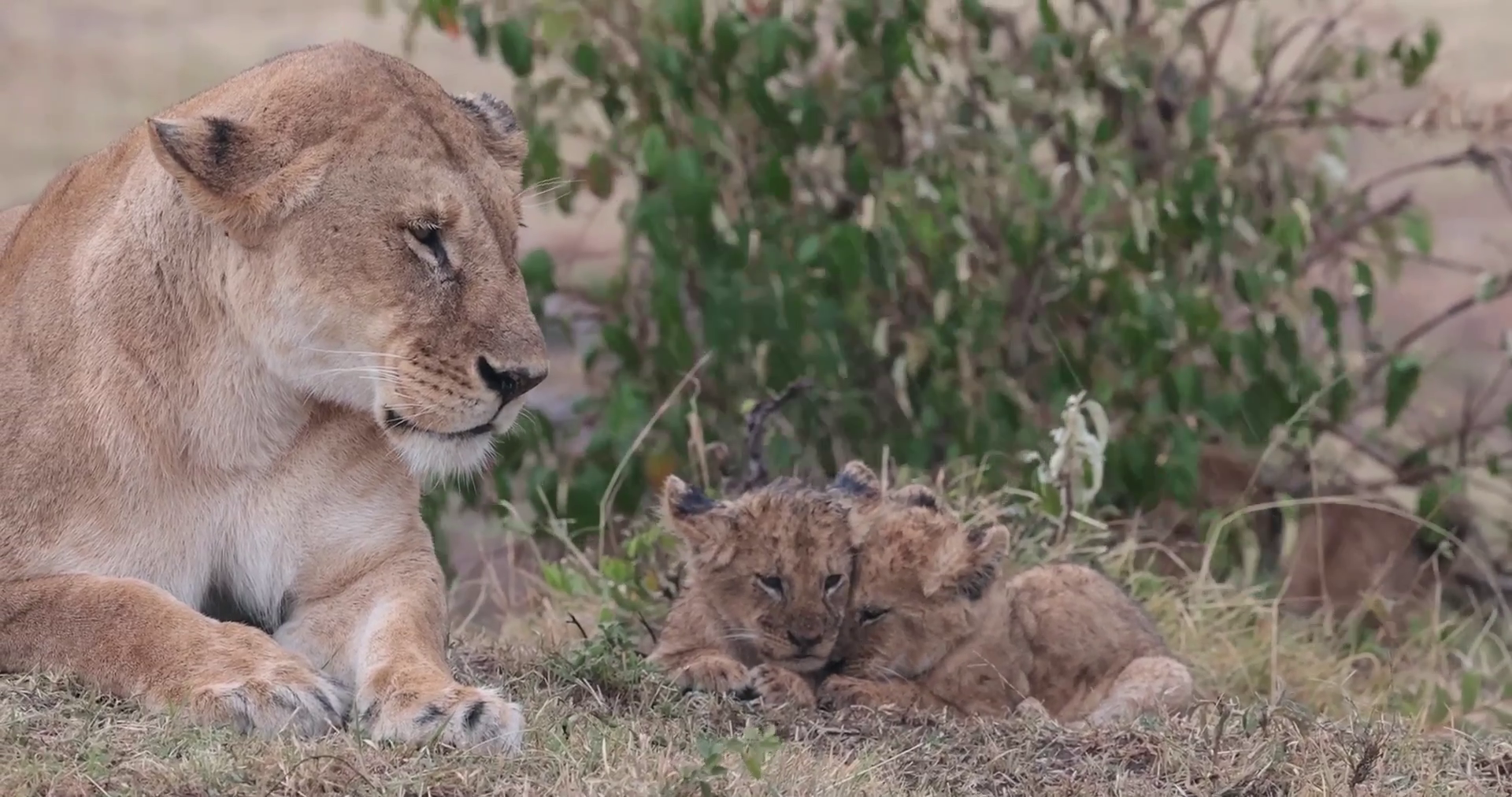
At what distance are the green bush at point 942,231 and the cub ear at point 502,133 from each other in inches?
71.3

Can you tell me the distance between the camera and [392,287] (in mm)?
3664

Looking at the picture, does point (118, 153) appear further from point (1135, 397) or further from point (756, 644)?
point (1135, 397)

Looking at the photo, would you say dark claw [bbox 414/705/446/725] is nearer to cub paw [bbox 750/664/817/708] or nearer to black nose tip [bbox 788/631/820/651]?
cub paw [bbox 750/664/817/708]

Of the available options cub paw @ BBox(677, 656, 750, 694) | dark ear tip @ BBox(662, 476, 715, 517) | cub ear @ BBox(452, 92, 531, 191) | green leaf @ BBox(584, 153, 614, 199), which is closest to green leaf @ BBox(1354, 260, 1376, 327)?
green leaf @ BBox(584, 153, 614, 199)

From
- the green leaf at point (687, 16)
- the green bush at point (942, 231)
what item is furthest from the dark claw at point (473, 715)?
the green leaf at point (687, 16)

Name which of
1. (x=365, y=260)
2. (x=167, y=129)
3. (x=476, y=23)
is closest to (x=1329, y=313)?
(x=476, y=23)

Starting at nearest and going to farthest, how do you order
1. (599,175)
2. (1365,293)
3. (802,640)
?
(802,640) < (1365,293) < (599,175)

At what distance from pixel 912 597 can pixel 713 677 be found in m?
0.52

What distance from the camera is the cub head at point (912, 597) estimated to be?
4.48 meters

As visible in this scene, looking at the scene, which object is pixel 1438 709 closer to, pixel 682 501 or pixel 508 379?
pixel 682 501

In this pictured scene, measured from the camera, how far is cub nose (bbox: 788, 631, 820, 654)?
4.38 metres

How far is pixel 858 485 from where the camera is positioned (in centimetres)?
471

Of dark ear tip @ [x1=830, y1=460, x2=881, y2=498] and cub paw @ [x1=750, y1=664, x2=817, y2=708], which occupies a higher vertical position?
dark ear tip @ [x1=830, y1=460, x2=881, y2=498]

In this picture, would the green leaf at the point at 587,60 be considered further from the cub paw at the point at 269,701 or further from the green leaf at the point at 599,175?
the cub paw at the point at 269,701
